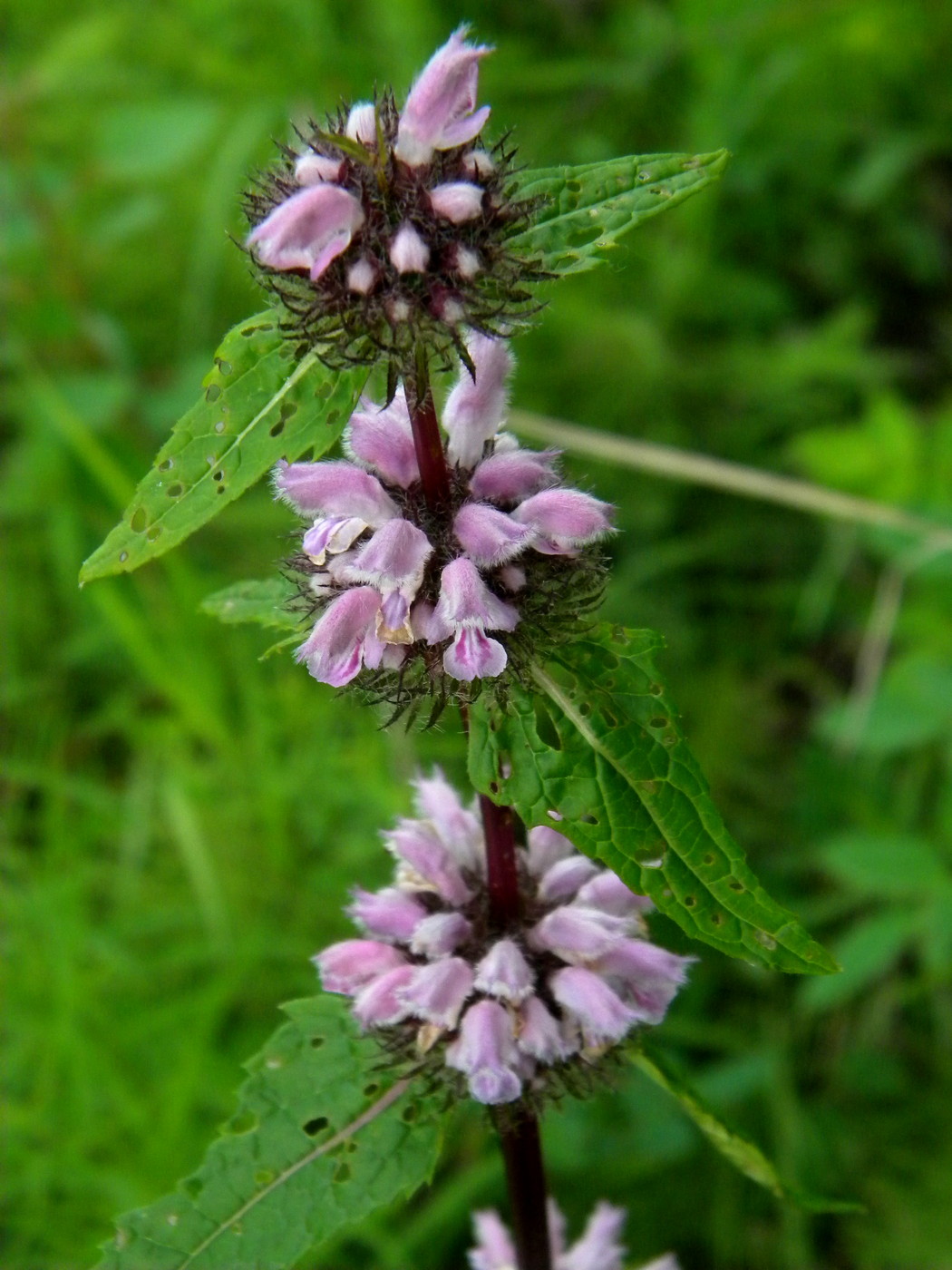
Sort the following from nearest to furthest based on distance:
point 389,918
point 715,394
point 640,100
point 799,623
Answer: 1. point 389,918
2. point 799,623
3. point 715,394
4. point 640,100

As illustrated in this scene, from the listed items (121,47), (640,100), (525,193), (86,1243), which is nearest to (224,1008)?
(86,1243)

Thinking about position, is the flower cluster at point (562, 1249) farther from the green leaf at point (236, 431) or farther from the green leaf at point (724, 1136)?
the green leaf at point (236, 431)

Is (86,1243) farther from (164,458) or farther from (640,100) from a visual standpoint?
(640,100)

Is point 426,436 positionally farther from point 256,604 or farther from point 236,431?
point 256,604

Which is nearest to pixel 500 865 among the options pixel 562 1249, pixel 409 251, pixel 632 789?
pixel 632 789

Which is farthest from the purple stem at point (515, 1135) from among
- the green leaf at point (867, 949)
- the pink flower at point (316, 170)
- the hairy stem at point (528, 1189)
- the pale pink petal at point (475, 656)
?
the green leaf at point (867, 949)

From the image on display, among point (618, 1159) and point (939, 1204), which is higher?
point (618, 1159)
